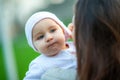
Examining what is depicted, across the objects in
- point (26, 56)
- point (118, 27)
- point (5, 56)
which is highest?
point (5, 56)

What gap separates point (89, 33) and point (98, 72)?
0.47 ft

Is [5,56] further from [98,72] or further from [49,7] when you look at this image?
[98,72]

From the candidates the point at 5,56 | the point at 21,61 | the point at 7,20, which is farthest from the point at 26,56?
the point at 7,20

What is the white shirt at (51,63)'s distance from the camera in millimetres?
1670

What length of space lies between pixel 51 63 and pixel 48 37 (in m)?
0.11

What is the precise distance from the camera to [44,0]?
12.2 m

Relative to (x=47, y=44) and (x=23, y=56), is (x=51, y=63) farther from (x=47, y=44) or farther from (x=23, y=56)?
(x=23, y=56)

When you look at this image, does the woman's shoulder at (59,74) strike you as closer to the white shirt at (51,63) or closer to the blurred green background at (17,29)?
the white shirt at (51,63)

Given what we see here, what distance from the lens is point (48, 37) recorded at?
1689mm

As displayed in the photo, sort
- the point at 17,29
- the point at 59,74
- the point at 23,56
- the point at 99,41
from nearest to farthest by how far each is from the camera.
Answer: the point at 99,41
the point at 59,74
the point at 23,56
the point at 17,29

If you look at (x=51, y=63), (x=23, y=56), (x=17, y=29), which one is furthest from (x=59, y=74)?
(x=17, y=29)

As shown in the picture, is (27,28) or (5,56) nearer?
(27,28)

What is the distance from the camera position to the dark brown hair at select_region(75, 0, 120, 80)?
4.74 feet

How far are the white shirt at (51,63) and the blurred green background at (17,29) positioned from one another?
5.61m
